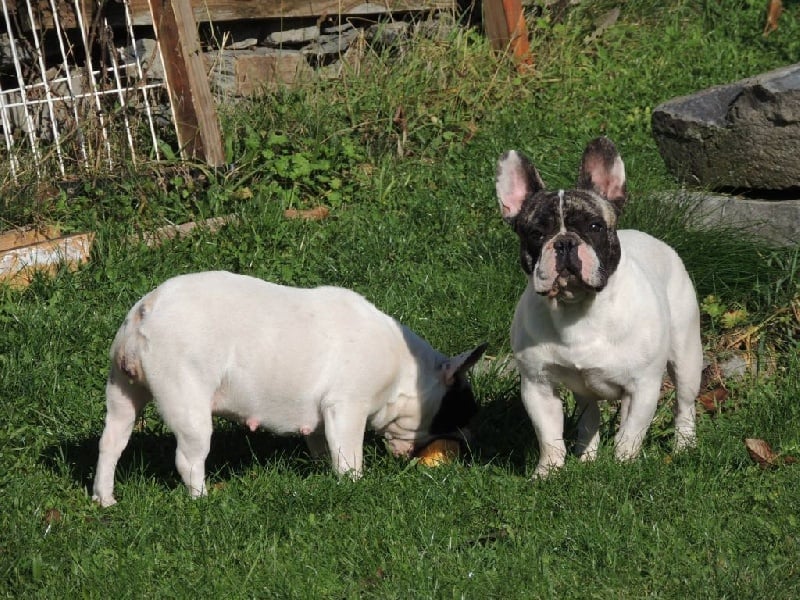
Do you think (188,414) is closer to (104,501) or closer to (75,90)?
(104,501)

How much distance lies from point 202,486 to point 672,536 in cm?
207

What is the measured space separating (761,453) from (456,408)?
1.50 meters

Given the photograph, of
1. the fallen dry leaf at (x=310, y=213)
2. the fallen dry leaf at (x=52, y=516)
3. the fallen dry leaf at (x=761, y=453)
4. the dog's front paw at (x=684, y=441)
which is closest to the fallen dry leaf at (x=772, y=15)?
the fallen dry leaf at (x=310, y=213)

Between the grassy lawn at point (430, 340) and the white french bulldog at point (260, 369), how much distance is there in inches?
9.3

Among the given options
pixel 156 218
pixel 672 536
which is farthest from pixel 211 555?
pixel 156 218

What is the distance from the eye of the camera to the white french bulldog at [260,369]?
507 cm

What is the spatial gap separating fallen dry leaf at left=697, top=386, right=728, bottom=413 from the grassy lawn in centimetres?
8

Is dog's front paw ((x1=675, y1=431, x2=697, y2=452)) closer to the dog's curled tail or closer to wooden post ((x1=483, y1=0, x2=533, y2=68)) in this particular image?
the dog's curled tail

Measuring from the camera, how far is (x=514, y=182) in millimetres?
5168

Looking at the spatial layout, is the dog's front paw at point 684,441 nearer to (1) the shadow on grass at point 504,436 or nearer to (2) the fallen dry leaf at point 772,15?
(1) the shadow on grass at point 504,436

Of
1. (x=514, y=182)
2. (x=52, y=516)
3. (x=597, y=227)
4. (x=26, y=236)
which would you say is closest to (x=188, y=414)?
(x=52, y=516)

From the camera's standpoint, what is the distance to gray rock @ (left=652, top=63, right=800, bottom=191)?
735 centimetres

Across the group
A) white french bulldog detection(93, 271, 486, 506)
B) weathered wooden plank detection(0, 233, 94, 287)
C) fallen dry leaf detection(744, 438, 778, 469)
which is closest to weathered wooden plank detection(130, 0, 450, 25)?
weathered wooden plank detection(0, 233, 94, 287)

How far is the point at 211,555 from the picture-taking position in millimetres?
4648
